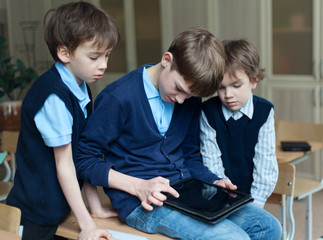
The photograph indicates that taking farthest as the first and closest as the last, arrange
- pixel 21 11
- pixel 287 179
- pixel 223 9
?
pixel 21 11, pixel 223 9, pixel 287 179

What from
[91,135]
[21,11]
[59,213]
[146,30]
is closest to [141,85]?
[91,135]

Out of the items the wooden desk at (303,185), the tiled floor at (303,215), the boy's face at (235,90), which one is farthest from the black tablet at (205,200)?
the tiled floor at (303,215)

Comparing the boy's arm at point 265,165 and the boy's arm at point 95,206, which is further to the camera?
the boy's arm at point 265,165

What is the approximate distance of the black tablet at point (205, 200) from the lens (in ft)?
3.91

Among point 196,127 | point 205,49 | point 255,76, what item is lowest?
point 196,127

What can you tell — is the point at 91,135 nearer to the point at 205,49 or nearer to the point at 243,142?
the point at 205,49

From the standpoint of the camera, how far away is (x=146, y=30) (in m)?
4.55

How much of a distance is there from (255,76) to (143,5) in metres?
3.15

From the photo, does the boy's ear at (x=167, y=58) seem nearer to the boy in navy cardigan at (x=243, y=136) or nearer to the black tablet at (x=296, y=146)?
the boy in navy cardigan at (x=243, y=136)

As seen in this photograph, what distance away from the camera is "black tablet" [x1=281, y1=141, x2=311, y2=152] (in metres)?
2.40

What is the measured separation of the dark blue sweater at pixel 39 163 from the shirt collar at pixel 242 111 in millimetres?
558

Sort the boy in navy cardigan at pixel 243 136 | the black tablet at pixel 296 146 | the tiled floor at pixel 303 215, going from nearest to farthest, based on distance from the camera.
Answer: the boy in navy cardigan at pixel 243 136 → the black tablet at pixel 296 146 → the tiled floor at pixel 303 215

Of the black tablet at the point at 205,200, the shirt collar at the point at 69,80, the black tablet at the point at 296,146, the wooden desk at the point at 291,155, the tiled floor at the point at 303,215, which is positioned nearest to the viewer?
the black tablet at the point at 205,200

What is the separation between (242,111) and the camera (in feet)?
5.24
